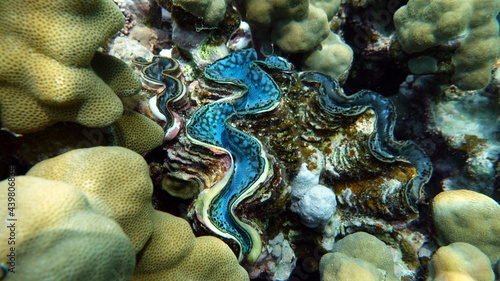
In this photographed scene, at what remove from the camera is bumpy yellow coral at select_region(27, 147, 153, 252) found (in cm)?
125

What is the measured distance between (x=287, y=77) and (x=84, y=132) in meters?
1.76

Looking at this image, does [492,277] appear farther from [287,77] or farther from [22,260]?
[22,260]

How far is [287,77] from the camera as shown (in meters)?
2.55

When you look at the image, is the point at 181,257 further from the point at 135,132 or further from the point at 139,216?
the point at 135,132

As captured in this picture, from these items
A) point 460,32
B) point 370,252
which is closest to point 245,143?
point 370,252

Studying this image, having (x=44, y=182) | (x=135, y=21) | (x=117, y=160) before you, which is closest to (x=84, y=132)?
(x=117, y=160)

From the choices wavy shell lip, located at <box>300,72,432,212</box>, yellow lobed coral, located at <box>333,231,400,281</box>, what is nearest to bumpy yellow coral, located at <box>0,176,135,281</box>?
yellow lobed coral, located at <box>333,231,400,281</box>

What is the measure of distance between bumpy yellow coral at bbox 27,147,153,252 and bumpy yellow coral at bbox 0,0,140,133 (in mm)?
216

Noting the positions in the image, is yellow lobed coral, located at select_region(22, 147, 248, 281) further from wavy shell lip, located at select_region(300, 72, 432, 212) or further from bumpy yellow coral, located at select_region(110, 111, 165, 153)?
wavy shell lip, located at select_region(300, 72, 432, 212)

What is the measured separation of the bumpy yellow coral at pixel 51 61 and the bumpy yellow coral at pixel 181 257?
0.75 m

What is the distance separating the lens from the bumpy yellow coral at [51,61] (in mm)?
1178

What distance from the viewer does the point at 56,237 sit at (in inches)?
38.9

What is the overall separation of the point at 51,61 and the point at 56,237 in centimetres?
80

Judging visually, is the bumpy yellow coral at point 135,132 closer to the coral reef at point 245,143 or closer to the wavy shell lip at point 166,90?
the coral reef at point 245,143
